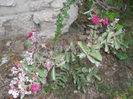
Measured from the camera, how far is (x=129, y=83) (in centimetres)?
238

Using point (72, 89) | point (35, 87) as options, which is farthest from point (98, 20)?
point (35, 87)

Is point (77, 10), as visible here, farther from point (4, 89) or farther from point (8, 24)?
point (4, 89)

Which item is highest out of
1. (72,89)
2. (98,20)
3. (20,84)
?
(98,20)

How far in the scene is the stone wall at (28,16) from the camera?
2.60 m

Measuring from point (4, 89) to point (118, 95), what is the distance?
1043mm

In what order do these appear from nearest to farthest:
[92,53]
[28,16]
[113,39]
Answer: [92,53]
[113,39]
[28,16]

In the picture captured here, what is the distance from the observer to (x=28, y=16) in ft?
8.75

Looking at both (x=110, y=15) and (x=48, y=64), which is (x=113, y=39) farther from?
(x=48, y=64)

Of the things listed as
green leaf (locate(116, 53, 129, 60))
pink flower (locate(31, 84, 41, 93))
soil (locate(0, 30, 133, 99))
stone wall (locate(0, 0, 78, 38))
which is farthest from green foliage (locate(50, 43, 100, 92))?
stone wall (locate(0, 0, 78, 38))

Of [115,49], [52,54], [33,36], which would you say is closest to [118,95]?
[115,49]

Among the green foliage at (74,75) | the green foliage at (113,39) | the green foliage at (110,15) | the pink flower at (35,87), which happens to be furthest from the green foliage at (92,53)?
the green foliage at (110,15)

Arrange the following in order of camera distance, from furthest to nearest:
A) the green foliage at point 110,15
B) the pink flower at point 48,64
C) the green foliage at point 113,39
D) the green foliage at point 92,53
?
the green foliage at point 110,15, the green foliage at point 113,39, the pink flower at point 48,64, the green foliage at point 92,53

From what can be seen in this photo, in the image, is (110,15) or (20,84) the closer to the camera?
(20,84)

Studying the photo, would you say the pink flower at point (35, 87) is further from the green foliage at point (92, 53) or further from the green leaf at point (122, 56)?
the green leaf at point (122, 56)
